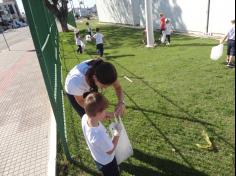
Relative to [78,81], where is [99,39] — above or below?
below

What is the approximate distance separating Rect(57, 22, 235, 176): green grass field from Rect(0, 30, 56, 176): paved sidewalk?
0.36 meters

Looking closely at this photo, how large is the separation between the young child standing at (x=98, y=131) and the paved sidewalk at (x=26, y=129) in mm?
1261

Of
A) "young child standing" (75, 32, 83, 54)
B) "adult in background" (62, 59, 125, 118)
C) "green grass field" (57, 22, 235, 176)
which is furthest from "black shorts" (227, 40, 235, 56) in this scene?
"young child standing" (75, 32, 83, 54)

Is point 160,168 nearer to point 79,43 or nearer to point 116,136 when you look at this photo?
point 116,136

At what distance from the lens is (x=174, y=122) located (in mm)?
4789

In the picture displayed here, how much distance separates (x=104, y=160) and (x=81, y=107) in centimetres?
85

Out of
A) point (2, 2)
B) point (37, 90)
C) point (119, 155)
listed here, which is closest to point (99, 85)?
point (119, 155)

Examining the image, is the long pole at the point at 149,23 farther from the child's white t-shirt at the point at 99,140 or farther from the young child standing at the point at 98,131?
the child's white t-shirt at the point at 99,140

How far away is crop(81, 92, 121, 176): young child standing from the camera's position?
254 cm

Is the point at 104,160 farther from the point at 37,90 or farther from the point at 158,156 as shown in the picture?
the point at 37,90

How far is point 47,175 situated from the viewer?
3.85 metres

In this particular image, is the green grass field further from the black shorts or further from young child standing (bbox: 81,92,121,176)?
young child standing (bbox: 81,92,121,176)

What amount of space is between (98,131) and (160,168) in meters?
1.47

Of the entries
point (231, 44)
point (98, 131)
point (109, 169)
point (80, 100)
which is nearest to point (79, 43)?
point (231, 44)
